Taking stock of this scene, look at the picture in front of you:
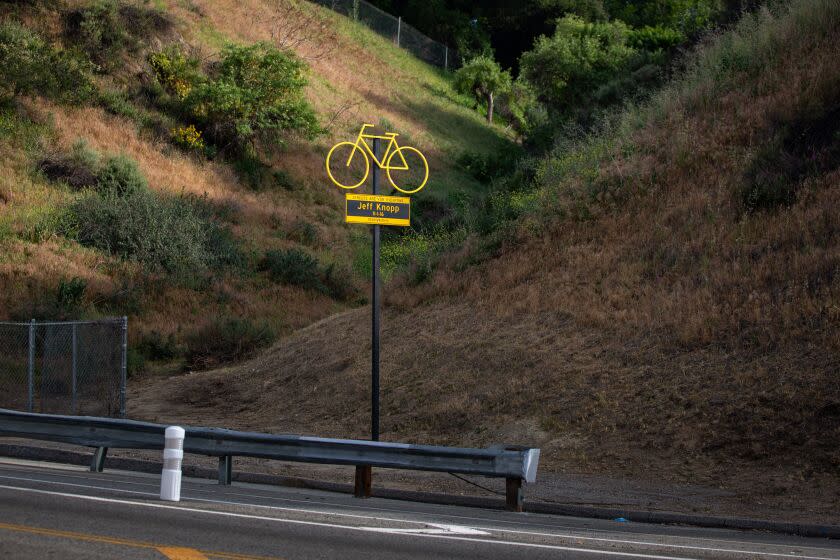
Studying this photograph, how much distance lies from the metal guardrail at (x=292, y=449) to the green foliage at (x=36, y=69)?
27164mm

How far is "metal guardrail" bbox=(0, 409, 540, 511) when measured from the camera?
37.6ft

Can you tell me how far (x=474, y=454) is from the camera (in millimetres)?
11516

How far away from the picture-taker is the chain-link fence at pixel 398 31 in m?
65.3

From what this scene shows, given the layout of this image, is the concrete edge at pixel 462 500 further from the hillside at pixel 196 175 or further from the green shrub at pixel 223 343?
the hillside at pixel 196 175

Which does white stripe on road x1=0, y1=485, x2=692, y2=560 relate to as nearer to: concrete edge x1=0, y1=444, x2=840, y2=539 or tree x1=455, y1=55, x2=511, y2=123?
concrete edge x1=0, y1=444, x2=840, y2=539

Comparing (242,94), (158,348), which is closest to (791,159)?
(158,348)

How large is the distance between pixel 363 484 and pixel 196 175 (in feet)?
101

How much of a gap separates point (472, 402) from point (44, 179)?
23.5 m

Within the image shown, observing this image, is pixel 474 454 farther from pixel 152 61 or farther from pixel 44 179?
pixel 152 61

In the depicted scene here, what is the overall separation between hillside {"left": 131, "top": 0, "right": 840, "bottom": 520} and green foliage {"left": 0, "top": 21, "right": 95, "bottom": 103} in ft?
59.4

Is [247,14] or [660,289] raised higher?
[247,14]

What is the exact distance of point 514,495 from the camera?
38.6ft

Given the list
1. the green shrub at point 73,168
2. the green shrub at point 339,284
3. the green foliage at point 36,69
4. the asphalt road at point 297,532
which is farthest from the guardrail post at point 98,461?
the green foliage at point 36,69

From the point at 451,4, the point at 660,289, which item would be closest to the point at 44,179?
the point at 660,289
